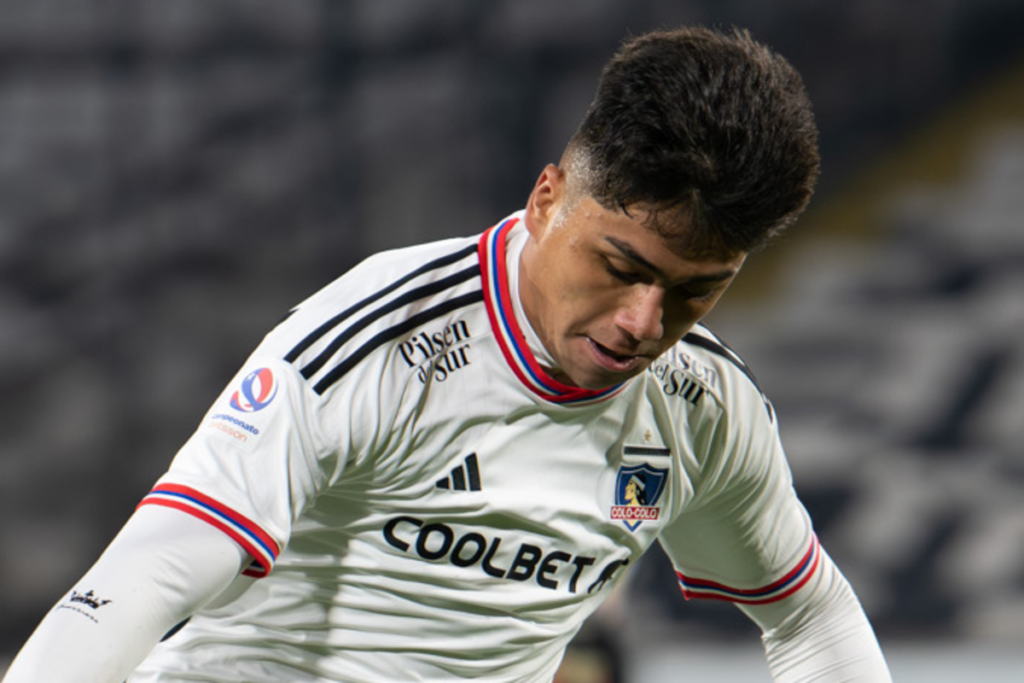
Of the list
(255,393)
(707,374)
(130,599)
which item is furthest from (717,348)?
(130,599)

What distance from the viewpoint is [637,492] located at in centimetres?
147

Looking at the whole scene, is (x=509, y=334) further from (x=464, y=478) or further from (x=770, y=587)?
(x=770, y=587)

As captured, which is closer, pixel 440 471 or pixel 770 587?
pixel 440 471

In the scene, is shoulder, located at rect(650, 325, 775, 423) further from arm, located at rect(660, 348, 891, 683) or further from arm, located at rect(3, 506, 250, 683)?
arm, located at rect(3, 506, 250, 683)

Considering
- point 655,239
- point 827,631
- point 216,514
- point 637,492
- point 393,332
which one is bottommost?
point 827,631

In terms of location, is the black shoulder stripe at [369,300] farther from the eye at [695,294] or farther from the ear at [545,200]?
the eye at [695,294]

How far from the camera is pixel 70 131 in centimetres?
402

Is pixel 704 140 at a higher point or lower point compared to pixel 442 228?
higher

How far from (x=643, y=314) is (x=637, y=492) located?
32cm

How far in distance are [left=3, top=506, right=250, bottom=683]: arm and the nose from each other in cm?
42

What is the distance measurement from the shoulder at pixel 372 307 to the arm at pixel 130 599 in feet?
0.61

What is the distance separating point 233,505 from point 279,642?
1.00 ft

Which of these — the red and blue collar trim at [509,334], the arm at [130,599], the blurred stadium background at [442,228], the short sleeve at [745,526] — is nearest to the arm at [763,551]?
the short sleeve at [745,526]

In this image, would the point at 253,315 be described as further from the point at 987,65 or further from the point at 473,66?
the point at 987,65
